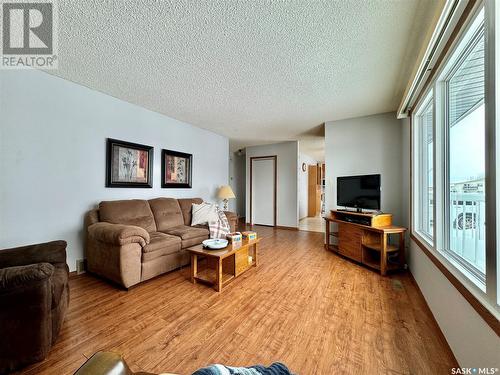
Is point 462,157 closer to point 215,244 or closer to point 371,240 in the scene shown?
point 371,240

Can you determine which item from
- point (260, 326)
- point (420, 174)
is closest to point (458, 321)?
point (260, 326)

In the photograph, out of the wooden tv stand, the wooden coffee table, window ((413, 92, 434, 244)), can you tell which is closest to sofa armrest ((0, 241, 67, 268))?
the wooden coffee table

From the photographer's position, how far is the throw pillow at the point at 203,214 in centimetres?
338

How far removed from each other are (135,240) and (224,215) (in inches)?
66.7

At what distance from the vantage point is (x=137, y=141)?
3115mm

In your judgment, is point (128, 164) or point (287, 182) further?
point (287, 182)

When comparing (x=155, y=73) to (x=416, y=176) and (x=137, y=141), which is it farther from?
(x=416, y=176)

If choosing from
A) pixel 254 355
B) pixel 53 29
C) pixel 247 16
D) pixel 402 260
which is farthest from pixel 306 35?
pixel 402 260

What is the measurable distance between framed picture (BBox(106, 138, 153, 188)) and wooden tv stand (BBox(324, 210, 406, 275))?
3.22 meters

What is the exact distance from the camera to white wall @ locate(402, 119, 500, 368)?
956 mm

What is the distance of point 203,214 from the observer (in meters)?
3.43

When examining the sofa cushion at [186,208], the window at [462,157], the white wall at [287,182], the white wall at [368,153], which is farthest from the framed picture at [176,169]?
the window at [462,157]

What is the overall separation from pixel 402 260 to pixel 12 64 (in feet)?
16.4

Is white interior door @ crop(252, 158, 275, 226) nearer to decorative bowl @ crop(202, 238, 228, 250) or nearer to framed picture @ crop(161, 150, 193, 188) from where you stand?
framed picture @ crop(161, 150, 193, 188)
